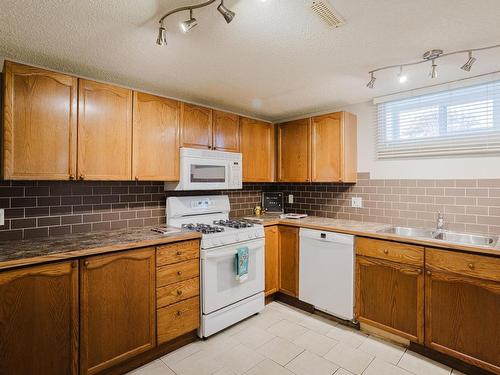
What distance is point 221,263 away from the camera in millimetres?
2486

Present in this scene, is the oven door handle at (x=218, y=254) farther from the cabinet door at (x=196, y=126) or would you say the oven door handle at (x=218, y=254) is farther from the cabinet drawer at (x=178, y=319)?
the cabinet door at (x=196, y=126)

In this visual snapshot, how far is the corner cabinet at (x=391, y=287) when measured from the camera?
2.16m

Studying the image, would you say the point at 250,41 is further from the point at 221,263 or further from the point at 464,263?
the point at 464,263

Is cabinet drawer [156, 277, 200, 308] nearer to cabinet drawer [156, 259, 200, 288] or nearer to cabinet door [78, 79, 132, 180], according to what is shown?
cabinet drawer [156, 259, 200, 288]

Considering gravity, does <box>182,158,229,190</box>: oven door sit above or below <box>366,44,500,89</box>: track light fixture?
below

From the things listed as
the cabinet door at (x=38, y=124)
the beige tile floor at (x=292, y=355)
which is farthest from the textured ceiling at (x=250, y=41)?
the beige tile floor at (x=292, y=355)

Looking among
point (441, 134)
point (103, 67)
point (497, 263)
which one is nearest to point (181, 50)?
point (103, 67)

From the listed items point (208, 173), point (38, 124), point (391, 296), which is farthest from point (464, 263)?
point (38, 124)

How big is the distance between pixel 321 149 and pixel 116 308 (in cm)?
246

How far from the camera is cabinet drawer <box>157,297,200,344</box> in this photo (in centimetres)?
217

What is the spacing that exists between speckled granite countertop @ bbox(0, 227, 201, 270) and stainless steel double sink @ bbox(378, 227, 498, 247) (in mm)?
1944

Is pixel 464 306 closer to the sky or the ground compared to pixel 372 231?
closer to the ground

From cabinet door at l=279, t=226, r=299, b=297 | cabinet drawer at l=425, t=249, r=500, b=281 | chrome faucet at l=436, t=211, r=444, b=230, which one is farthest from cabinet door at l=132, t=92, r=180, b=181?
chrome faucet at l=436, t=211, r=444, b=230

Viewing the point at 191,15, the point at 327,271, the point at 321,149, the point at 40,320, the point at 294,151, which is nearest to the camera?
the point at 191,15
